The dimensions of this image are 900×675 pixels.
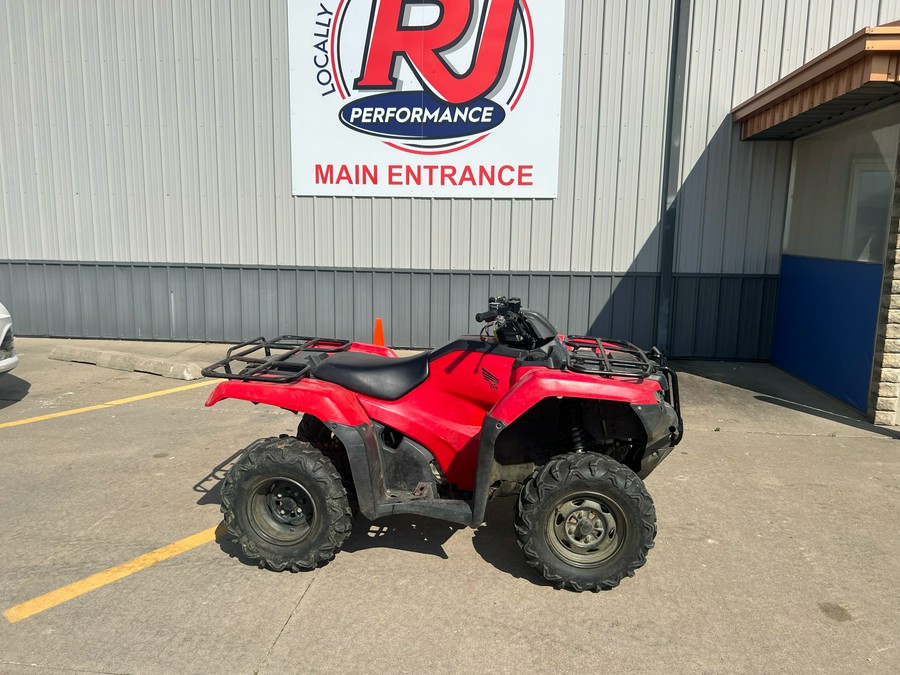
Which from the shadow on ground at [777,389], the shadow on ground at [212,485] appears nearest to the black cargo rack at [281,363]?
the shadow on ground at [212,485]

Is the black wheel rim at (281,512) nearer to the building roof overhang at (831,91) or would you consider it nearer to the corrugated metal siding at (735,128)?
the building roof overhang at (831,91)

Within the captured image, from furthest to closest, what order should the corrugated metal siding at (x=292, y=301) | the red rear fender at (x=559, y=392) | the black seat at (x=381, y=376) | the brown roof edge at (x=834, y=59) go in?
the corrugated metal siding at (x=292, y=301) < the brown roof edge at (x=834, y=59) < the black seat at (x=381, y=376) < the red rear fender at (x=559, y=392)

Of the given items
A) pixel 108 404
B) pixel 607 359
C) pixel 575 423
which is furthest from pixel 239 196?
pixel 575 423

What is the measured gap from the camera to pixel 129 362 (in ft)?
29.6

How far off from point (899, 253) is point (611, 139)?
4228 millimetres

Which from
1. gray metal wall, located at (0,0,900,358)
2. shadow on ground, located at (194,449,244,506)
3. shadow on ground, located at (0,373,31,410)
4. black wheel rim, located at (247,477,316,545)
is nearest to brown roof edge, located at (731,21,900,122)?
gray metal wall, located at (0,0,900,358)

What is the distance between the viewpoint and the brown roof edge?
18.9 ft

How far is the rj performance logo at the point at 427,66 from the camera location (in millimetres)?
9492

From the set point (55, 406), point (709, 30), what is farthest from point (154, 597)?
point (709, 30)

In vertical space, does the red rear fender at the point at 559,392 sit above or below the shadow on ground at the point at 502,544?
above

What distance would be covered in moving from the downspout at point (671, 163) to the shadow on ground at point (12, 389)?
8501mm

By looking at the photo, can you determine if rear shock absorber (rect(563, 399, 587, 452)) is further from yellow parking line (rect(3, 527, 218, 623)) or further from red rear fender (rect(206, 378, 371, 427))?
yellow parking line (rect(3, 527, 218, 623))

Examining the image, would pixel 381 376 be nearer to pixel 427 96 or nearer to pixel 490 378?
pixel 490 378

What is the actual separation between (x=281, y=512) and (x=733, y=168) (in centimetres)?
846
